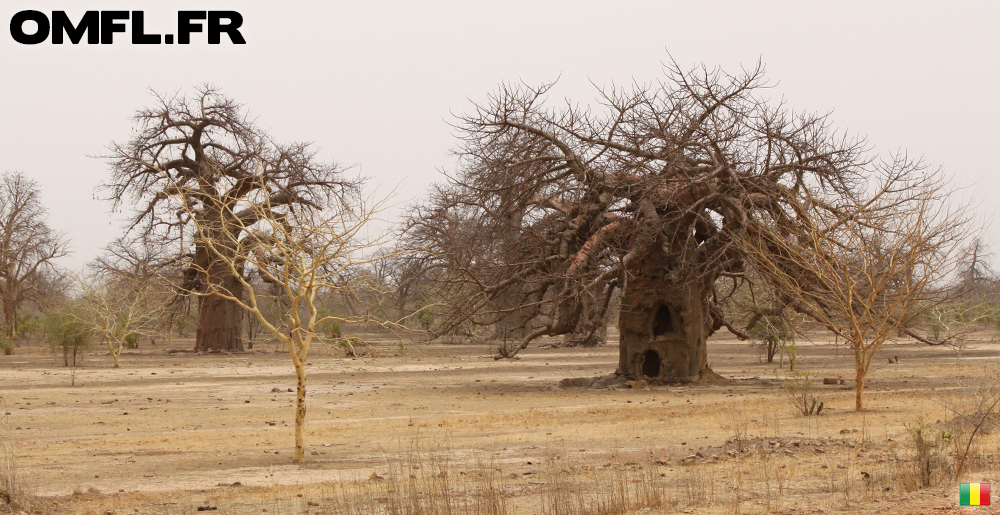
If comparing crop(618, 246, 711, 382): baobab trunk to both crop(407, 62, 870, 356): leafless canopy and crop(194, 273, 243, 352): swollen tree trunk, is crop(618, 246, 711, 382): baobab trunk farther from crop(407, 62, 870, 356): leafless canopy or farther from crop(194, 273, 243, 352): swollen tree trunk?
crop(194, 273, 243, 352): swollen tree trunk

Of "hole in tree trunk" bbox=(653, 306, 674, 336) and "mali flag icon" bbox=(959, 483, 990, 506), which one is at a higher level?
"hole in tree trunk" bbox=(653, 306, 674, 336)

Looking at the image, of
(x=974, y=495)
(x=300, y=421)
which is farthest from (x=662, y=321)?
(x=974, y=495)

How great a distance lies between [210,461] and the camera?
10180 millimetres

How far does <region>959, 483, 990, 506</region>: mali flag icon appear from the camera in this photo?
6105 millimetres

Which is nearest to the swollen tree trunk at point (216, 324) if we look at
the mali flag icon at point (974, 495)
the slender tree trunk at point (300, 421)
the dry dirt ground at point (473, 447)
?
the dry dirt ground at point (473, 447)

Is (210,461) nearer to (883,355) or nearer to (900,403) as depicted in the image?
(900,403)

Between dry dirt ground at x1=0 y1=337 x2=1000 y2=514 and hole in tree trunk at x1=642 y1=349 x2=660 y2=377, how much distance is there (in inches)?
56.5

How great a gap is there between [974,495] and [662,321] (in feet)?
47.5

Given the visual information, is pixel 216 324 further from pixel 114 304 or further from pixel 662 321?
pixel 662 321

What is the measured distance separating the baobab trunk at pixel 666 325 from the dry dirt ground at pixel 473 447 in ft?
2.41

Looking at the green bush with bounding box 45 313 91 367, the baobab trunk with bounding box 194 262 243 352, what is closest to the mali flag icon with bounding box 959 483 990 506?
the green bush with bounding box 45 313 91 367

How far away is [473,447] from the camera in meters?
10.8

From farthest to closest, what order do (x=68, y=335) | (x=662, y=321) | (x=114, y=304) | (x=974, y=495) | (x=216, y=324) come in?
(x=216, y=324) < (x=114, y=304) < (x=68, y=335) < (x=662, y=321) < (x=974, y=495)

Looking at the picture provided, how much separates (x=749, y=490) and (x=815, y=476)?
99cm
